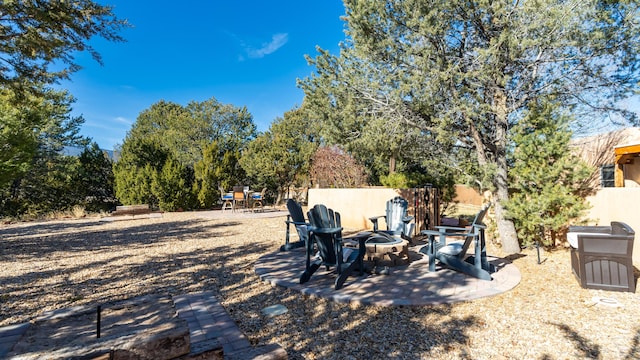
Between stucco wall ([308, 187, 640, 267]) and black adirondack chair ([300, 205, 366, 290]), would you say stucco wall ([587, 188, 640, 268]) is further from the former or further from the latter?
black adirondack chair ([300, 205, 366, 290])

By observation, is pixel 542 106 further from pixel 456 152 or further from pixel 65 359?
pixel 65 359

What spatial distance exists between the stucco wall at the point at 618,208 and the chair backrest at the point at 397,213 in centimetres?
299

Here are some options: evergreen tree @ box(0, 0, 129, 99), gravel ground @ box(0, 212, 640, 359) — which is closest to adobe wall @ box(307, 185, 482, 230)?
gravel ground @ box(0, 212, 640, 359)

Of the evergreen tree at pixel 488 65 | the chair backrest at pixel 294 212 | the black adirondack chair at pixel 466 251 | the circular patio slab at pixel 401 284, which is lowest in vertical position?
the circular patio slab at pixel 401 284

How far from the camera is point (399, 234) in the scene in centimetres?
559

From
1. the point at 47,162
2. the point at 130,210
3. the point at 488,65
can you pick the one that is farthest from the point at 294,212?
the point at 47,162

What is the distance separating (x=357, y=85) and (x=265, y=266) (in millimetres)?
3806

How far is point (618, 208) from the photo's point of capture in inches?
199

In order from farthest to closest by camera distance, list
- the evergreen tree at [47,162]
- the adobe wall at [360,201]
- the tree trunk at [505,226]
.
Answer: the evergreen tree at [47,162]
the adobe wall at [360,201]
the tree trunk at [505,226]

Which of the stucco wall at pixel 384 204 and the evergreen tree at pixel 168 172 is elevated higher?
the evergreen tree at pixel 168 172

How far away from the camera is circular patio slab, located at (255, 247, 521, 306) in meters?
3.55

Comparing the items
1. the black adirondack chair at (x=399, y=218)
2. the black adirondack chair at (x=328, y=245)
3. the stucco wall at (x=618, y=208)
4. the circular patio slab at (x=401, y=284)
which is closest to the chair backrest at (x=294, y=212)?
the circular patio slab at (x=401, y=284)

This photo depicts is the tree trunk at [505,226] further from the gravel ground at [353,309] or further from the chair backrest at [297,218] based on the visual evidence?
the chair backrest at [297,218]

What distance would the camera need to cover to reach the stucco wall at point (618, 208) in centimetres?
479
